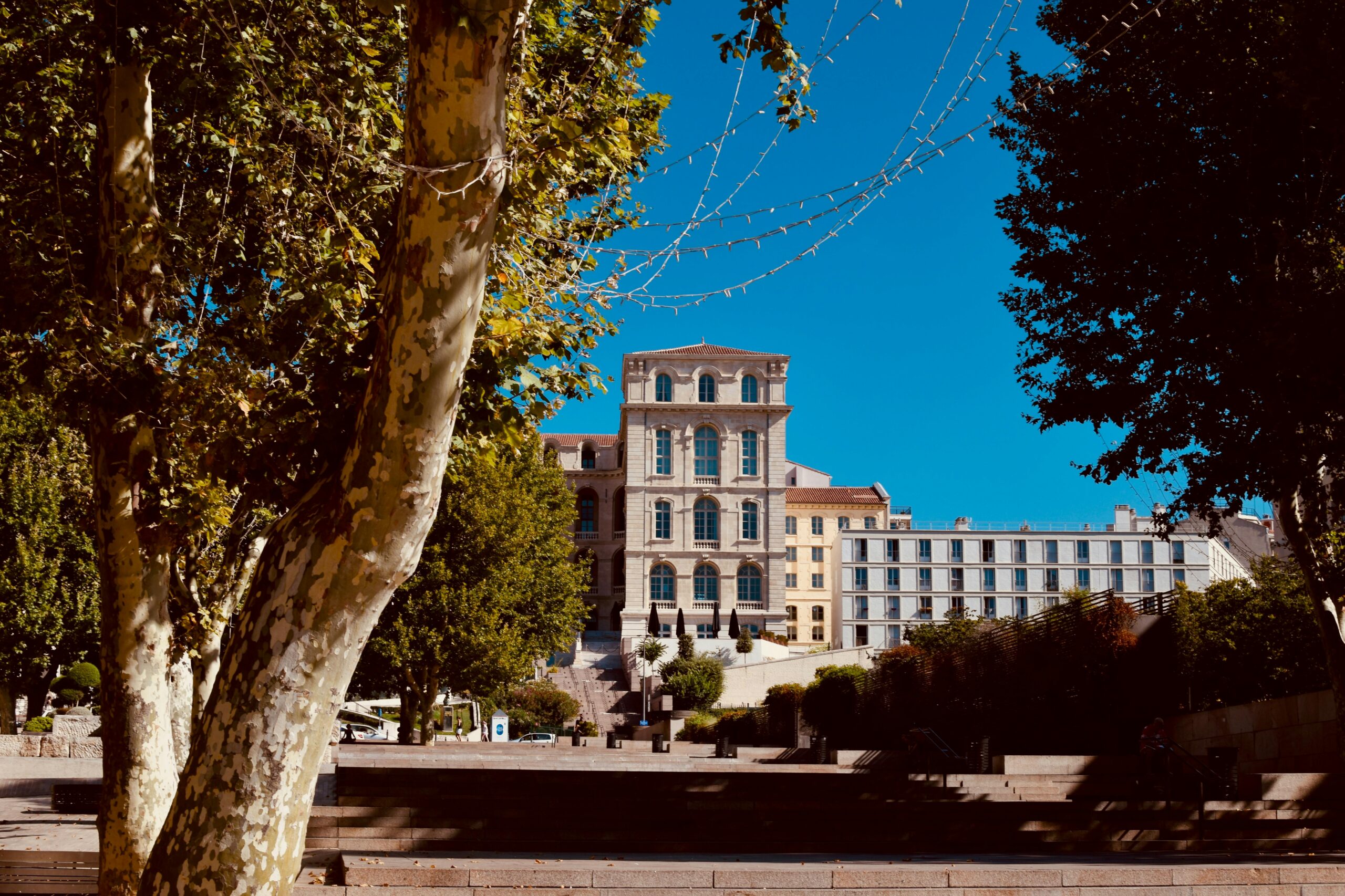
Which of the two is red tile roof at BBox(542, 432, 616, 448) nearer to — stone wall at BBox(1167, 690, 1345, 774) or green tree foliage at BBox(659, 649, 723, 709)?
green tree foliage at BBox(659, 649, 723, 709)

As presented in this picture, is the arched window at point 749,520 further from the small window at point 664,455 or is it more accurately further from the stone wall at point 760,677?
the stone wall at point 760,677

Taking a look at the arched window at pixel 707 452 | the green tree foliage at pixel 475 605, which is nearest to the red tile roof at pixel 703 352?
the arched window at pixel 707 452

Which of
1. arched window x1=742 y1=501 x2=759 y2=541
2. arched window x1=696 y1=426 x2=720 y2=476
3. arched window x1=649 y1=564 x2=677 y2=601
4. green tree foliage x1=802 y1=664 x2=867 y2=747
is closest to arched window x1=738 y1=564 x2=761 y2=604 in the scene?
arched window x1=742 y1=501 x2=759 y2=541

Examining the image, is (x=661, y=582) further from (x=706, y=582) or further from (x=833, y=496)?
(x=833, y=496)

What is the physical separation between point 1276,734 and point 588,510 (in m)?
75.8

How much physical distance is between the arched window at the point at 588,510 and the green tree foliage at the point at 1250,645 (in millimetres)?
69586

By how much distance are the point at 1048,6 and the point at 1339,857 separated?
386 inches

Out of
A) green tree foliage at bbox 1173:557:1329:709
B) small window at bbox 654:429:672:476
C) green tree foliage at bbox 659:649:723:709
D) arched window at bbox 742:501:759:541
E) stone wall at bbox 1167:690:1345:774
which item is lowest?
green tree foliage at bbox 659:649:723:709

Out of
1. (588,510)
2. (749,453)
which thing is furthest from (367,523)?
(588,510)

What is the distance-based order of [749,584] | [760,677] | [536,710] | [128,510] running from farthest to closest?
[749,584] → [760,677] → [536,710] → [128,510]

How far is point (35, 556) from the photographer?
97.3ft

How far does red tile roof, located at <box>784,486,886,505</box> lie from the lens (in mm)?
99875

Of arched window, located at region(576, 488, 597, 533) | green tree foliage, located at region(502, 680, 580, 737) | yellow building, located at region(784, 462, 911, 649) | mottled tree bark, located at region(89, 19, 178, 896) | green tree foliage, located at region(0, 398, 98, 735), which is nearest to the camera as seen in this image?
mottled tree bark, located at region(89, 19, 178, 896)

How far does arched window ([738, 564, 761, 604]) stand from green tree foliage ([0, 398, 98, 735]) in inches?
2092
